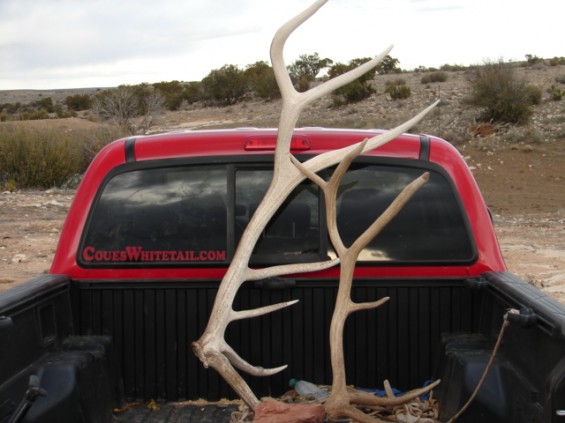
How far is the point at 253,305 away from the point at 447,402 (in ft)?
2.99

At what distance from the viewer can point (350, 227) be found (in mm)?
3701

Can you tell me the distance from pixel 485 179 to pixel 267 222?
60.8 ft

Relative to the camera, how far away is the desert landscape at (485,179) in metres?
12.2

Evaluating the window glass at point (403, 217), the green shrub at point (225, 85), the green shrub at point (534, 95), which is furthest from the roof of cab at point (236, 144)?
the green shrub at point (225, 85)

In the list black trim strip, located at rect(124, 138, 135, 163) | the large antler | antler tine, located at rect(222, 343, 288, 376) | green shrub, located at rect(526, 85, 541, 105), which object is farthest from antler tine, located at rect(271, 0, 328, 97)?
green shrub, located at rect(526, 85, 541, 105)

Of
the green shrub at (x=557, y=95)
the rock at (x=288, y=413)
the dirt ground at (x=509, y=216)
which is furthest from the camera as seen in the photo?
the green shrub at (x=557, y=95)

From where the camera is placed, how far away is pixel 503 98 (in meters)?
27.8

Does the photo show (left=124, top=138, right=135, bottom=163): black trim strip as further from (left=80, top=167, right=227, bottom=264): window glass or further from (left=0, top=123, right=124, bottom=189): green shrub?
(left=0, top=123, right=124, bottom=189): green shrub

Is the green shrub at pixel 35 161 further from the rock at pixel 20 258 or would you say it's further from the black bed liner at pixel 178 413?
the black bed liner at pixel 178 413

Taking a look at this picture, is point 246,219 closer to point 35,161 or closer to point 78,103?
point 35,161

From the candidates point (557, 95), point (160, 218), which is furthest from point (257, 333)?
point (557, 95)

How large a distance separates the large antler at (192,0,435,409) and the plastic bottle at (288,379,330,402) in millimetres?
222

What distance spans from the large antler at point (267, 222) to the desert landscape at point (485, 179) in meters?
6.91

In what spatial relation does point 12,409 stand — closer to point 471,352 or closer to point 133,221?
point 133,221
